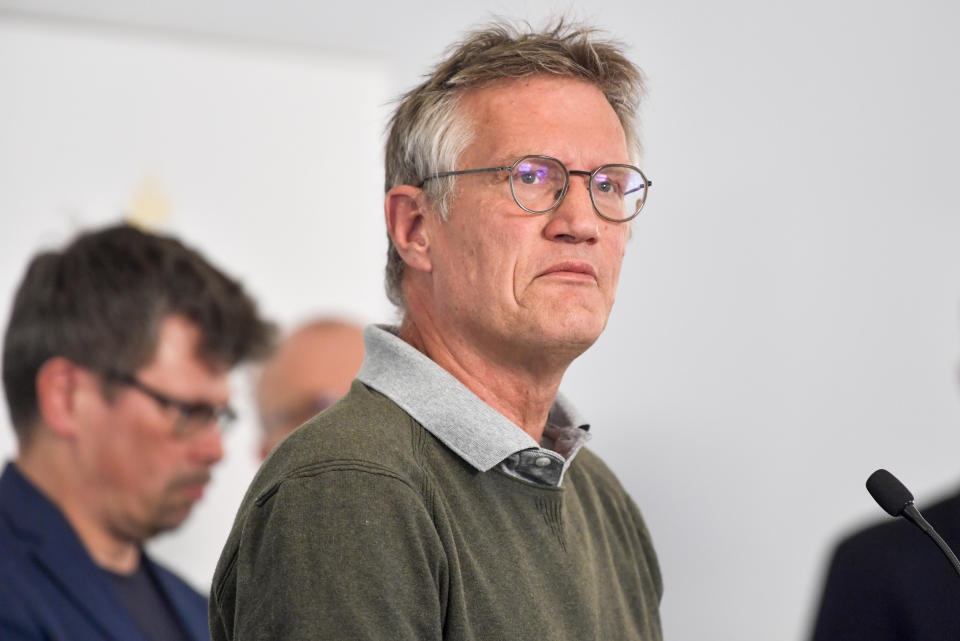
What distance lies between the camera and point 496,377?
4.10 ft

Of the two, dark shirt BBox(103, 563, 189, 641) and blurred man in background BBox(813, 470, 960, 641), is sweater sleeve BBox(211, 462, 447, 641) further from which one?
dark shirt BBox(103, 563, 189, 641)

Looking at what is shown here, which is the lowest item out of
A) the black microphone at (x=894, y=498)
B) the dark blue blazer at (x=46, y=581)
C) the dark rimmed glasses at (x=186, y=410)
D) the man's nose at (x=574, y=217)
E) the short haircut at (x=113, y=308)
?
the dark blue blazer at (x=46, y=581)

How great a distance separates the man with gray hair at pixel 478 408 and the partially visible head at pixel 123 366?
92 centimetres

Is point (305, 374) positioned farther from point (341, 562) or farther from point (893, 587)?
point (341, 562)

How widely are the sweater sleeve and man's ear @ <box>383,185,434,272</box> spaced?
0.34 meters

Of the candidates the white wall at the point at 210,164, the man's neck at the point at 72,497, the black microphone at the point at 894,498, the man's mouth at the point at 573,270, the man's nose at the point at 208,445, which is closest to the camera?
the black microphone at the point at 894,498

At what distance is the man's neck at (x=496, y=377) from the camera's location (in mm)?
1245

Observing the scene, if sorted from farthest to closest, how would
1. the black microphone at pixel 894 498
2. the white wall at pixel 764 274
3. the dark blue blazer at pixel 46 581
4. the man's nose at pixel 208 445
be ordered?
the white wall at pixel 764 274 → the man's nose at pixel 208 445 → the dark blue blazer at pixel 46 581 → the black microphone at pixel 894 498

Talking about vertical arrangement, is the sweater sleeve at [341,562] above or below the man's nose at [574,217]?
below

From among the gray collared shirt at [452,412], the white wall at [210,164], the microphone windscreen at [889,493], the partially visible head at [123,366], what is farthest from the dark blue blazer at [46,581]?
the microphone windscreen at [889,493]

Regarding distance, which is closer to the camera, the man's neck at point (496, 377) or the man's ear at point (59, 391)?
the man's neck at point (496, 377)

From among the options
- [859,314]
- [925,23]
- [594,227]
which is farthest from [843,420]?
[594,227]

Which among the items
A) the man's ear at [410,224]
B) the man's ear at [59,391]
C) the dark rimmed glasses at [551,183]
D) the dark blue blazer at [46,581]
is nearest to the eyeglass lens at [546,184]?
the dark rimmed glasses at [551,183]

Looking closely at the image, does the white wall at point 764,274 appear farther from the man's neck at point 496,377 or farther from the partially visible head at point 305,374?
the man's neck at point 496,377
